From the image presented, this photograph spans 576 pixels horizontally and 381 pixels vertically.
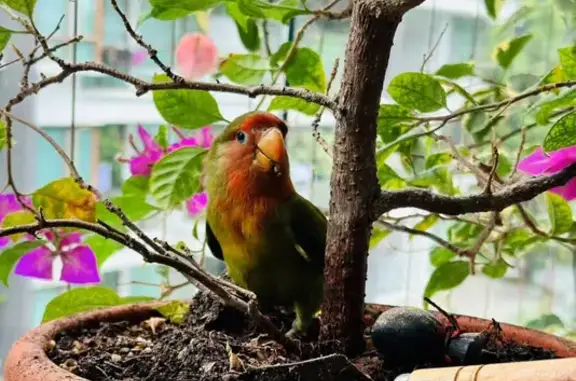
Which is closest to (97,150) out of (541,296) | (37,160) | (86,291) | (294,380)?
(37,160)

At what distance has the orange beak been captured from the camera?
22.7 inches

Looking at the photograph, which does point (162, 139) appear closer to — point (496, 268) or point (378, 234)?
point (378, 234)

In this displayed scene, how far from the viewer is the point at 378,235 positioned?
82 centimetres

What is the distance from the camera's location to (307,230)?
1.99 feet

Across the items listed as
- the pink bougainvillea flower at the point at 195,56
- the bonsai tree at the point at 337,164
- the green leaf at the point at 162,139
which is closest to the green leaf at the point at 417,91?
the bonsai tree at the point at 337,164

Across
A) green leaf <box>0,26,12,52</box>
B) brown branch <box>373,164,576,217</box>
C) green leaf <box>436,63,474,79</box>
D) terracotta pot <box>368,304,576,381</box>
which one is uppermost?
green leaf <box>436,63,474,79</box>

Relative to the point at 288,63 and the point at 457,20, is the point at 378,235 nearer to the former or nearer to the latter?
the point at 288,63

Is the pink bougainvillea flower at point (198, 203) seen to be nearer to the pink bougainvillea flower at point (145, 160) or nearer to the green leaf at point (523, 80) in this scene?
the pink bougainvillea flower at point (145, 160)

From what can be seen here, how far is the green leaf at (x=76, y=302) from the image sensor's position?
2.27ft

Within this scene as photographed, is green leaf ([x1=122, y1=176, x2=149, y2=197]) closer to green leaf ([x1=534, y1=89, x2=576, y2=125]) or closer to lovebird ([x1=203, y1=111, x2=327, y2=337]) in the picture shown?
lovebird ([x1=203, y1=111, x2=327, y2=337])

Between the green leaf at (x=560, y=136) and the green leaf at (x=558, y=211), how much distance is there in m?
0.22

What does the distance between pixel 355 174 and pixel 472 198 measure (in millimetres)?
88

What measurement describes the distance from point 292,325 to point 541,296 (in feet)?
3.33

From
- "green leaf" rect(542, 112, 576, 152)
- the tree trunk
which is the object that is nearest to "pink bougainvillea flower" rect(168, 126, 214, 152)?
the tree trunk
